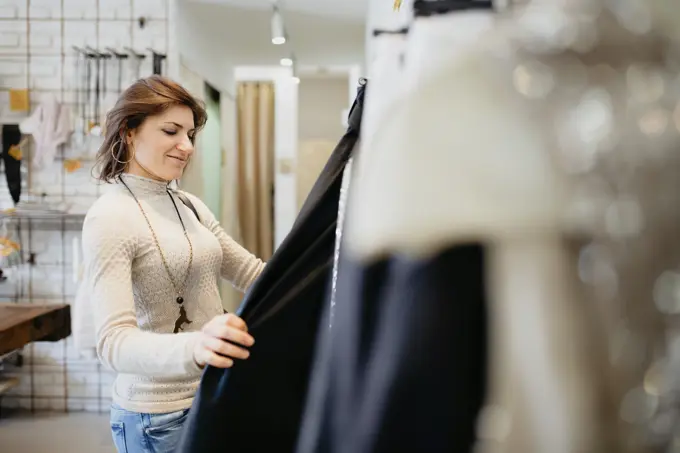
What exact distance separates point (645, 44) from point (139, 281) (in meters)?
1.01

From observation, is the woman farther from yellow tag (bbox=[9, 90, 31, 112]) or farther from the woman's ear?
yellow tag (bbox=[9, 90, 31, 112])

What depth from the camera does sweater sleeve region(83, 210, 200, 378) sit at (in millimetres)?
773

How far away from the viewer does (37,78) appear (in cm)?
288

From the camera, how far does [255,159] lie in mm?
4852

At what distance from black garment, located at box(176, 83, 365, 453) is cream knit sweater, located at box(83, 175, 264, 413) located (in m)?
0.21

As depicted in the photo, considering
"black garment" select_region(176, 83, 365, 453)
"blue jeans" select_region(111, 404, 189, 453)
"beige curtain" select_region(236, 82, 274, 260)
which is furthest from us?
"beige curtain" select_region(236, 82, 274, 260)

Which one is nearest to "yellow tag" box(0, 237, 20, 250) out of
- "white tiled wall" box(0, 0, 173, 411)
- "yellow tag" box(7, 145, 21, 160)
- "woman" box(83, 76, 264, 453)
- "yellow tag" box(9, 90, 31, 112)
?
"white tiled wall" box(0, 0, 173, 411)

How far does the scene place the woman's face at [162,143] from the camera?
1.15m

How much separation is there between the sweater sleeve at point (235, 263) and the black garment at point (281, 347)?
0.64 meters

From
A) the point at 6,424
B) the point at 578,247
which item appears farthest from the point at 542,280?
the point at 6,424

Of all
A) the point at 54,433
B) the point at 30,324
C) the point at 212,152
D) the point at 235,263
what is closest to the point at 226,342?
the point at 235,263

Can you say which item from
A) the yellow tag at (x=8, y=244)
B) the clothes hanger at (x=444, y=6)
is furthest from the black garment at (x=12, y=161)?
the clothes hanger at (x=444, y=6)

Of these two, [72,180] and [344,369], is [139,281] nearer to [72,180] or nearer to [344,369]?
[344,369]

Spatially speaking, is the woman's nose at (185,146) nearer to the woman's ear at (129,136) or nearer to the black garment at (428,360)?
the woman's ear at (129,136)
